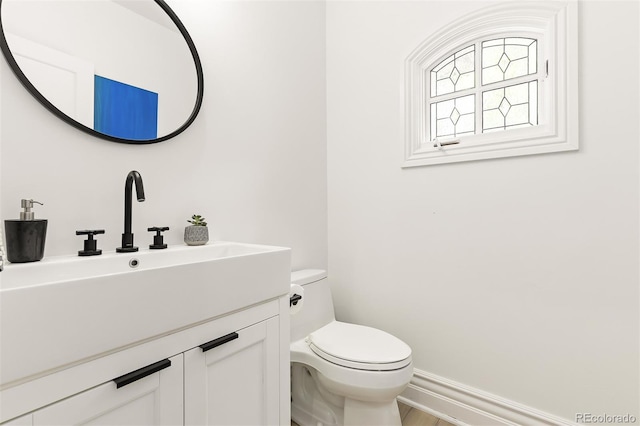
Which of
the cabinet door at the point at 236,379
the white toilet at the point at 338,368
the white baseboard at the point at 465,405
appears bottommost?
the white baseboard at the point at 465,405

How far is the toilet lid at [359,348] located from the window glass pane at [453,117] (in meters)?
1.13

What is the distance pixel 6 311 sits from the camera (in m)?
0.54

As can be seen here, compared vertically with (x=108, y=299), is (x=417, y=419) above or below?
below

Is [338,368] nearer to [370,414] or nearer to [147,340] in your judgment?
[370,414]

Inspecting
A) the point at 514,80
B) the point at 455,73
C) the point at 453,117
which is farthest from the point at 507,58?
the point at 453,117

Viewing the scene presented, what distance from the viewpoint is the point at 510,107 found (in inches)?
61.4

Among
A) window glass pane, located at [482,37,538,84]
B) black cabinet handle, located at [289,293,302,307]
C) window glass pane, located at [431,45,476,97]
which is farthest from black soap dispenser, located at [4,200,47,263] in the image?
window glass pane, located at [482,37,538,84]

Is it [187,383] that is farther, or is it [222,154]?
[222,154]

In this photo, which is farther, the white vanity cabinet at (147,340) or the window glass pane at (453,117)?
the window glass pane at (453,117)

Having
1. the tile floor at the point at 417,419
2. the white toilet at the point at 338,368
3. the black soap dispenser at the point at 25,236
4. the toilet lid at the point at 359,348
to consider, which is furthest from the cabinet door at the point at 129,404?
the tile floor at the point at 417,419

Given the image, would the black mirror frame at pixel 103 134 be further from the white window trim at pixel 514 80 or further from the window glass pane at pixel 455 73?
the window glass pane at pixel 455 73

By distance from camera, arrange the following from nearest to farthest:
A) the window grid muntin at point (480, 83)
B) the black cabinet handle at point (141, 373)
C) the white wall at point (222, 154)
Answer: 1. the black cabinet handle at point (141, 373)
2. the white wall at point (222, 154)
3. the window grid muntin at point (480, 83)

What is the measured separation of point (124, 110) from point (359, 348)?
4.42 feet

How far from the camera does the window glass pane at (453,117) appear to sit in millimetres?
1676
